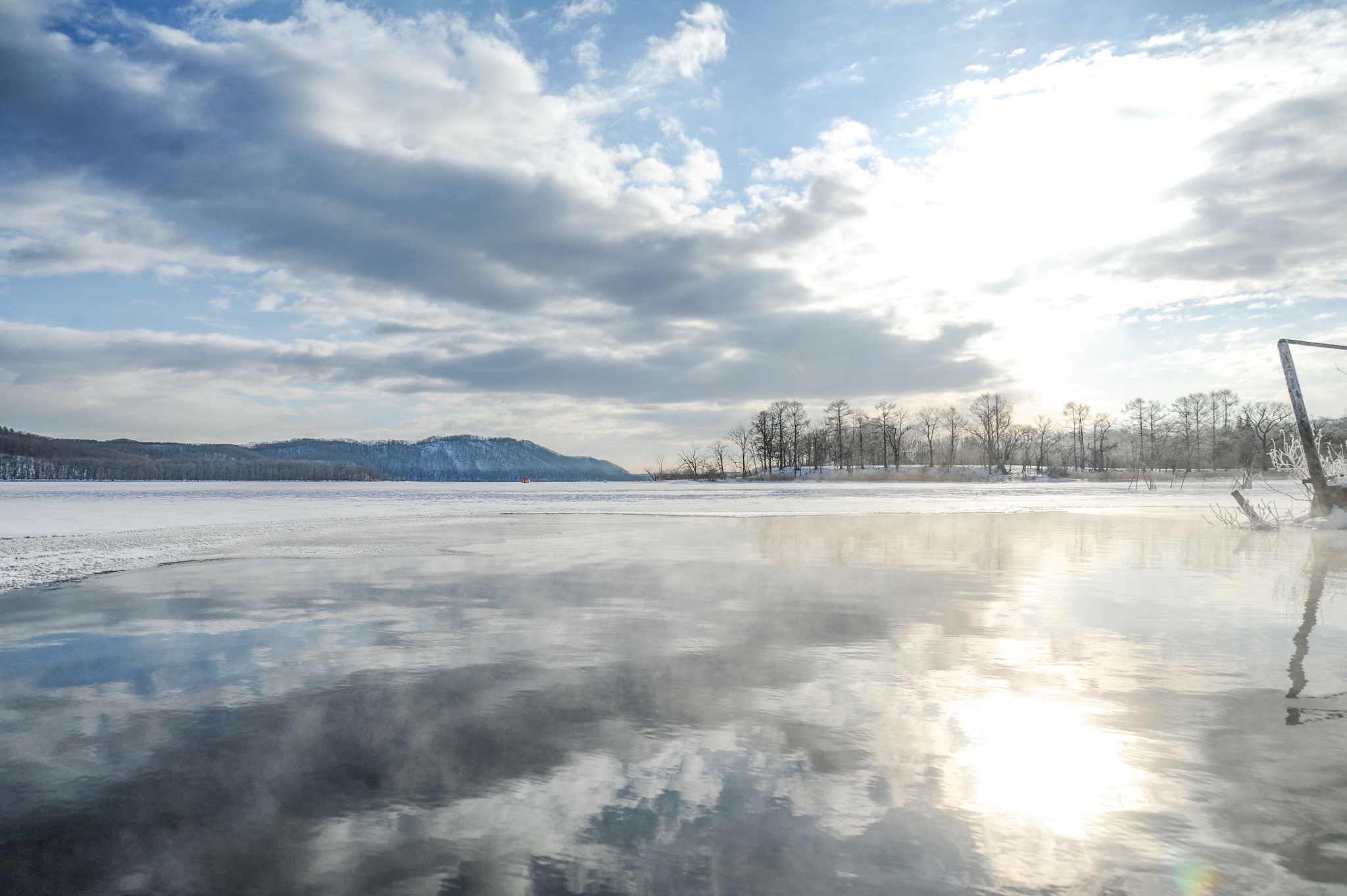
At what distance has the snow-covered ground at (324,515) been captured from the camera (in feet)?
52.7

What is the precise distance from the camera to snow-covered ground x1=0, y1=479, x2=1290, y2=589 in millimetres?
16062

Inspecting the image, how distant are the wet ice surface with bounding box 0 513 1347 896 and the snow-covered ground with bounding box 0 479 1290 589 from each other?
5.96 meters

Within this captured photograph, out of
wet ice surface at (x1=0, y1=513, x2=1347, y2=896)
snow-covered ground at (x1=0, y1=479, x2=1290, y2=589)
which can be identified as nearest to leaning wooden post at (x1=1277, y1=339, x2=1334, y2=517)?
snow-covered ground at (x1=0, y1=479, x2=1290, y2=589)

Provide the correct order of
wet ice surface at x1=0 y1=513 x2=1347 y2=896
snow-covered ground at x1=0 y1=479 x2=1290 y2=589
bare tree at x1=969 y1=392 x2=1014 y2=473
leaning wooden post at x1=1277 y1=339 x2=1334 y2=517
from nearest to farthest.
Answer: wet ice surface at x1=0 y1=513 x2=1347 y2=896, snow-covered ground at x1=0 y1=479 x2=1290 y2=589, leaning wooden post at x1=1277 y1=339 x2=1334 y2=517, bare tree at x1=969 y1=392 x2=1014 y2=473

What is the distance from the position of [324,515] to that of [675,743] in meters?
28.7

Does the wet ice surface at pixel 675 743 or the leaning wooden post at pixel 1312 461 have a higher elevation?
the leaning wooden post at pixel 1312 461

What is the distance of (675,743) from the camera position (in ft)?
15.8

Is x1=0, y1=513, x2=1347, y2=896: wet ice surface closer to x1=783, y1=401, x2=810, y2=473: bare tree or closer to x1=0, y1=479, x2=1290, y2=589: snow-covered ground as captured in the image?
x1=0, y1=479, x2=1290, y2=589: snow-covered ground

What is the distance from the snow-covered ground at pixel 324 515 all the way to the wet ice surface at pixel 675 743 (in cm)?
596

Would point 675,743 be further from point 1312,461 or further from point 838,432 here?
point 838,432

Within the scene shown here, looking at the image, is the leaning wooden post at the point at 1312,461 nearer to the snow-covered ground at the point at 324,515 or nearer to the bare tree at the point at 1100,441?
the snow-covered ground at the point at 324,515

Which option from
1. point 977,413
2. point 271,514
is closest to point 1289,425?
point 977,413

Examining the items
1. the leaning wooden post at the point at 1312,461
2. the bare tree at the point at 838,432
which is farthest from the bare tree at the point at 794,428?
the leaning wooden post at the point at 1312,461

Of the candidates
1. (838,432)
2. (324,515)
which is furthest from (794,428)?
(324,515)
